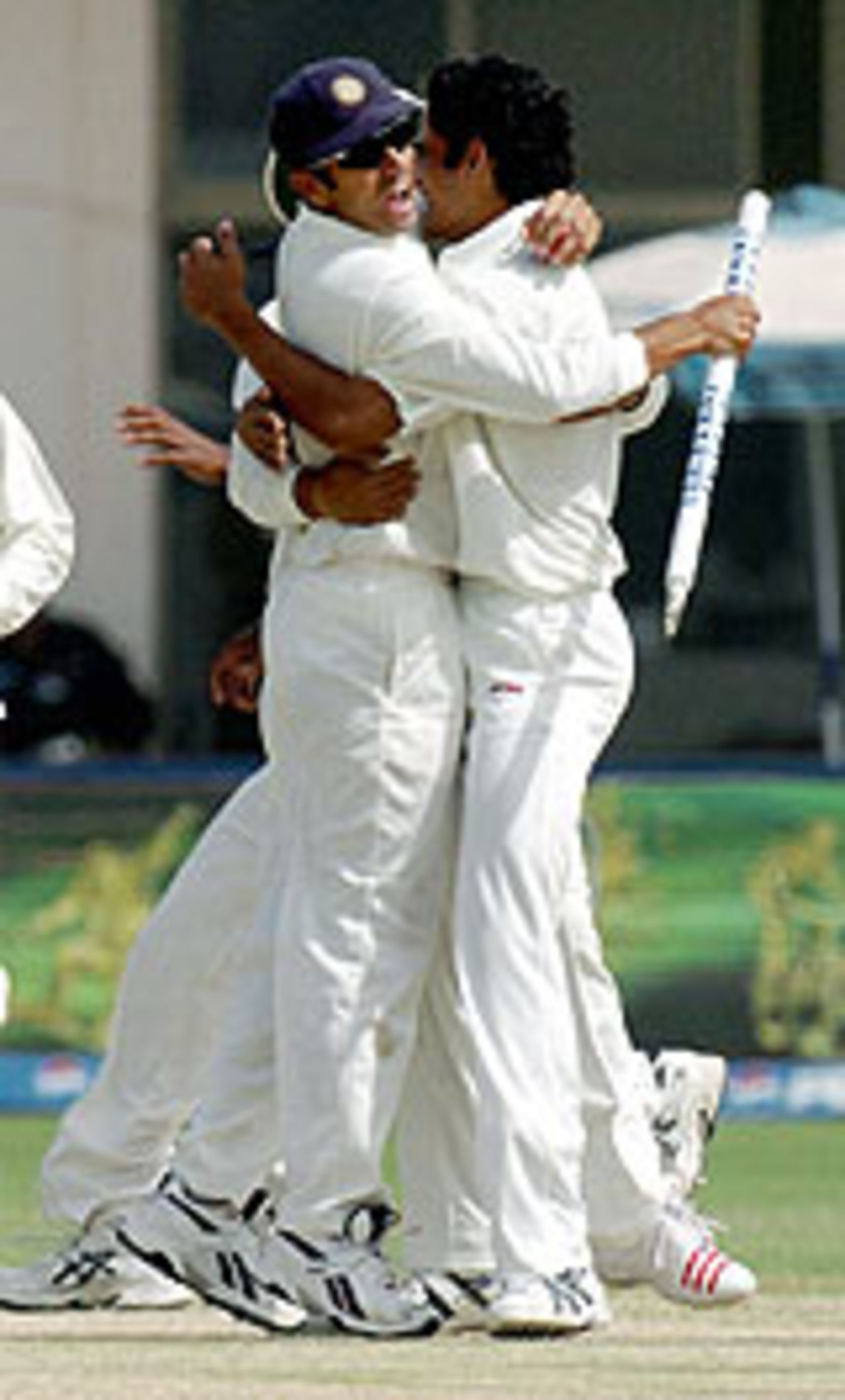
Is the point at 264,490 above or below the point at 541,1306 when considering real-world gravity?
above

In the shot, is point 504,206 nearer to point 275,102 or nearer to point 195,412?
point 275,102

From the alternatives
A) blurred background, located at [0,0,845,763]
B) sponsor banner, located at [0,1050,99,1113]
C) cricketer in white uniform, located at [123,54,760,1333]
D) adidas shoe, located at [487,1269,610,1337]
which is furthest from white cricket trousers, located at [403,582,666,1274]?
blurred background, located at [0,0,845,763]

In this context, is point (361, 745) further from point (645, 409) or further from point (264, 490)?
point (645, 409)

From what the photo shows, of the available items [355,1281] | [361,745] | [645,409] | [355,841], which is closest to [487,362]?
[645,409]

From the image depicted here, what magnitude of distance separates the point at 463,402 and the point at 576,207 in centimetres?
37

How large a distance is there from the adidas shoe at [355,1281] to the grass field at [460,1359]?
0.06 m

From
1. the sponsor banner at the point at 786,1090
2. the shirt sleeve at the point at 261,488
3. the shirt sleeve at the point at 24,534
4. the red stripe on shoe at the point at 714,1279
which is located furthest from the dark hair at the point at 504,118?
the sponsor banner at the point at 786,1090

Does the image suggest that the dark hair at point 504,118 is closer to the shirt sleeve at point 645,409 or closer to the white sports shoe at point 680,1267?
the shirt sleeve at point 645,409

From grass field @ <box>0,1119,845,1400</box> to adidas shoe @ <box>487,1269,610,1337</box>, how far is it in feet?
0.11

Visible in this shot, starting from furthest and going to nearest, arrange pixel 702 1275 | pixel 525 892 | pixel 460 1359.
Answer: pixel 702 1275 < pixel 525 892 < pixel 460 1359

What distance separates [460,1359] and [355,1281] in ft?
1.26

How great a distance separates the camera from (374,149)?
7.32 metres

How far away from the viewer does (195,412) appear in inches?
736

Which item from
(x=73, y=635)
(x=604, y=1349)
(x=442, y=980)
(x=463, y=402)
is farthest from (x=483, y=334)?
(x=73, y=635)
